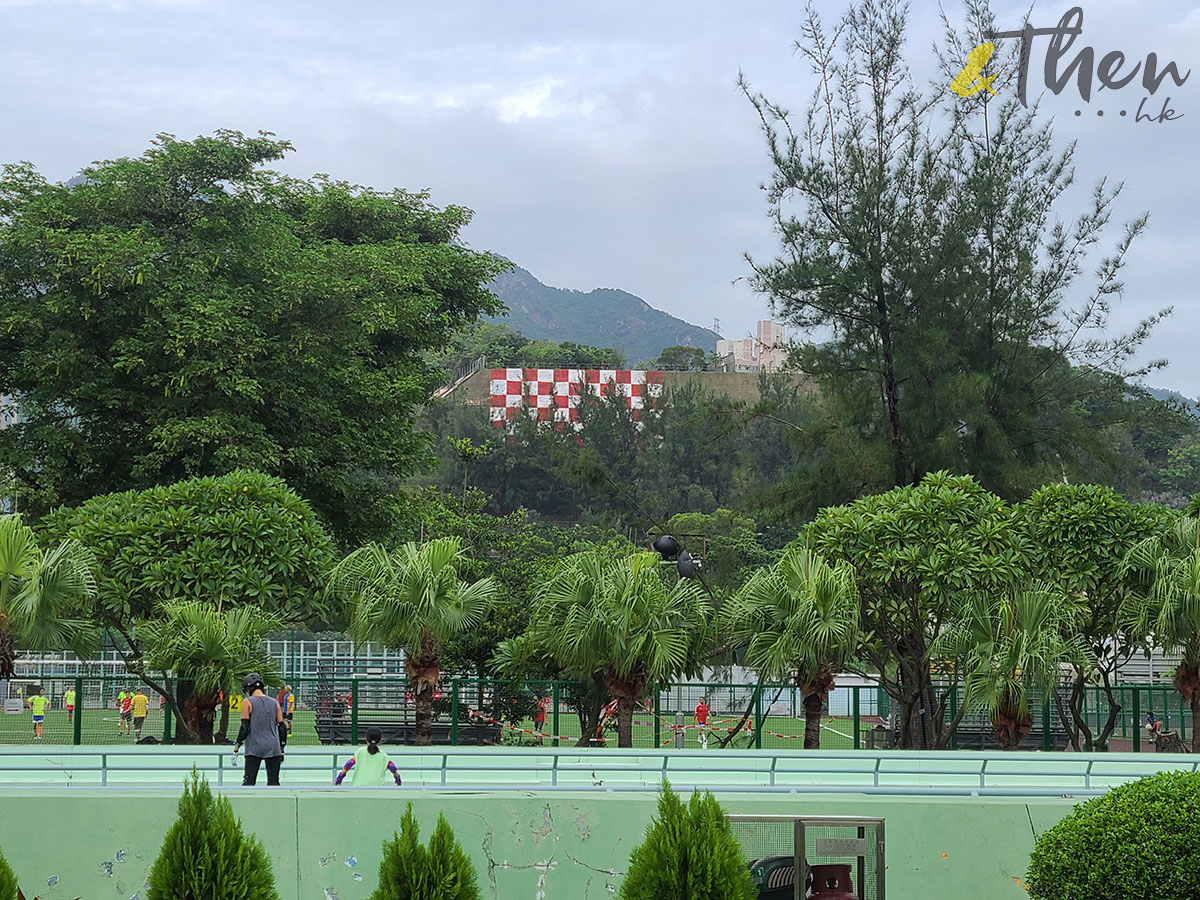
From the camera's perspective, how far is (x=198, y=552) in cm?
1931

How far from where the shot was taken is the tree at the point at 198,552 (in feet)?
63.1

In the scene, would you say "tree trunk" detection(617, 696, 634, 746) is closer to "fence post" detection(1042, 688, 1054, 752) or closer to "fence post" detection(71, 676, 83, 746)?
"fence post" detection(1042, 688, 1054, 752)

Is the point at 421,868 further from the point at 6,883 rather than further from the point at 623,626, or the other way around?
the point at 623,626

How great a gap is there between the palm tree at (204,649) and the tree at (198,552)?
442 mm

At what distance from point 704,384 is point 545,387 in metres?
10.9

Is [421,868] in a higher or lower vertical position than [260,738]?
lower

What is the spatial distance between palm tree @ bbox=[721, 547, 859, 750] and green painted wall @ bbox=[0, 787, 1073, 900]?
7237 mm

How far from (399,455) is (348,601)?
13.3 m

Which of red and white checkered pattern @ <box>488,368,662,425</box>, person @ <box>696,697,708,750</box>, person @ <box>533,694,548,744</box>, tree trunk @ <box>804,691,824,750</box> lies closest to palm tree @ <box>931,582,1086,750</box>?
tree trunk @ <box>804,691,824,750</box>

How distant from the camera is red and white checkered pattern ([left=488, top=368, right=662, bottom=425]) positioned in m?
89.3

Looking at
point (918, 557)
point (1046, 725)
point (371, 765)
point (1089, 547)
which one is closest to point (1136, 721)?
point (1046, 725)

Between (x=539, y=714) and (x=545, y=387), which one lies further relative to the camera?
(x=545, y=387)

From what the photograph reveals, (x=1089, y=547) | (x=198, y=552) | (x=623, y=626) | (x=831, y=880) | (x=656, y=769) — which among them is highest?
(x=1089, y=547)

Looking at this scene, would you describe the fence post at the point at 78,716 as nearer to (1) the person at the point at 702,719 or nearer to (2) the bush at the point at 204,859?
(1) the person at the point at 702,719
